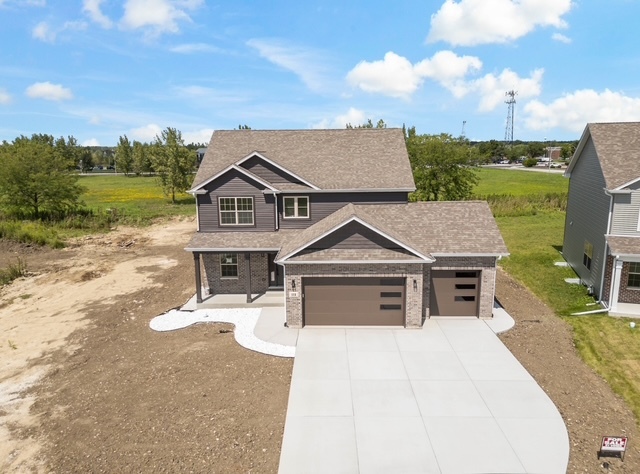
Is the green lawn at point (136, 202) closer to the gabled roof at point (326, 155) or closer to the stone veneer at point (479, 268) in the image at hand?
the gabled roof at point (326, 155)

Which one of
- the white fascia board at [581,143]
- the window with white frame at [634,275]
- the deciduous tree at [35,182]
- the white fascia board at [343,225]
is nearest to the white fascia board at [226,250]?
the white fascia board at [343,225]

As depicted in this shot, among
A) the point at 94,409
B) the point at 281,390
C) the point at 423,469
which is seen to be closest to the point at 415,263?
the point at 281,390

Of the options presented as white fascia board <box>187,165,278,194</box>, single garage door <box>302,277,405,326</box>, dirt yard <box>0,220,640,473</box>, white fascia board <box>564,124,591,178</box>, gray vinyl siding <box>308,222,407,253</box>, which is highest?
white fascia board <box>564,124,591,178</box>

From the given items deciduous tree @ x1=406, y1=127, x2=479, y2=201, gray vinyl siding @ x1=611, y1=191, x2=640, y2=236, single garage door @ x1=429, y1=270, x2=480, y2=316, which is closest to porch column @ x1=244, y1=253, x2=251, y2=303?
single garage door @ x1=429, y1=270, x2=480, y2=316

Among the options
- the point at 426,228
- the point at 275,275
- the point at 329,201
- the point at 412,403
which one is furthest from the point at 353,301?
the point at 329,201

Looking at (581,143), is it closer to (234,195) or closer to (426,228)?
(426,228)

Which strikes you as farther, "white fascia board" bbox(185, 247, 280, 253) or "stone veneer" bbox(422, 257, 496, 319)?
"white fascia board" bbox(185, 247, 280, 253)

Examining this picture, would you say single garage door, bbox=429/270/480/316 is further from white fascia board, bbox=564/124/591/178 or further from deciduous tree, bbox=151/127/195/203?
deciduous tree, bbox=151/127/195/203
